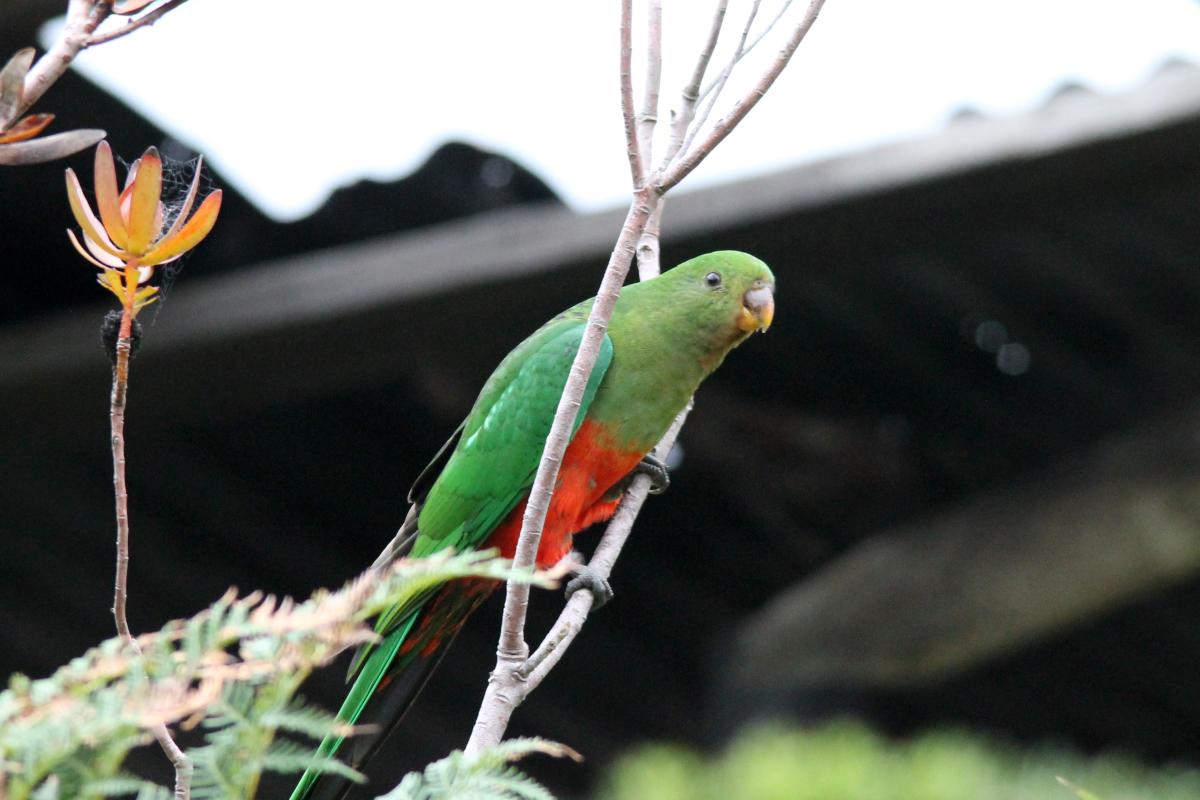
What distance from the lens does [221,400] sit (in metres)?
3.80

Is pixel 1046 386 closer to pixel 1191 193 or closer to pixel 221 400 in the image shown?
pixel 1191 193

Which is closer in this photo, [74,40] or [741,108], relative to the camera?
[74,40]

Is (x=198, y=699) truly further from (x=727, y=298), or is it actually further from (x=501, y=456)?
(x=727, y=298)

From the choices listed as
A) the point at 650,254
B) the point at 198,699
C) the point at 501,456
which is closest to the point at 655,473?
the point at 501,456

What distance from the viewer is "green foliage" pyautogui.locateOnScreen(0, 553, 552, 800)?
0.98 m

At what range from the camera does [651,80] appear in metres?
1.96

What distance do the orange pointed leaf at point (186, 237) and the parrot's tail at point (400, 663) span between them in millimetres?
1306

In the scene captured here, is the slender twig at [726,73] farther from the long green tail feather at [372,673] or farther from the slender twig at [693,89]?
the long green tail feather at [372,673]

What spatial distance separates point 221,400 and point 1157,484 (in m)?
2.73

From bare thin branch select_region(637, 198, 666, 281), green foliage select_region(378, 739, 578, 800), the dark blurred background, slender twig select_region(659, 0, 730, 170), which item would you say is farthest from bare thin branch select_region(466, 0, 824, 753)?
the dark blurred background

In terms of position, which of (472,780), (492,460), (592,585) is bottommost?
(472,780)

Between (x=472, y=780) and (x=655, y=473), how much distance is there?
1821 mm

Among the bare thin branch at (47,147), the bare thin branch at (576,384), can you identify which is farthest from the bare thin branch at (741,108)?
the bare thin branch at (47,147)

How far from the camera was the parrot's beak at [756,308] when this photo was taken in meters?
2.98
